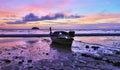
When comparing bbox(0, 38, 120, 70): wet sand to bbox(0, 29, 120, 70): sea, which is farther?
bbox(0, 29, 120, 70): sea

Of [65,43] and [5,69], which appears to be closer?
[5,69]

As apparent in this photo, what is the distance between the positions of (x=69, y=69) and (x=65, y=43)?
68.5ft

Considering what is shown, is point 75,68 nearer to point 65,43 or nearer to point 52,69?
point 52,69

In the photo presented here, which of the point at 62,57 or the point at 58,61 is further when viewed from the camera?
the point at 62,57

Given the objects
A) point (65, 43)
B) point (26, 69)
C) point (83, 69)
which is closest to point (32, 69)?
point (26, 69)

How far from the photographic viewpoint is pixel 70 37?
40312 millimetres

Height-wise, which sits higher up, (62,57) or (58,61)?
(58,61)

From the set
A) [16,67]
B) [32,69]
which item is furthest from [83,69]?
[16,67]

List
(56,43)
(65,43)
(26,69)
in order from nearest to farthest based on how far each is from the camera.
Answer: (26,69) → (65,43) → (56,43)

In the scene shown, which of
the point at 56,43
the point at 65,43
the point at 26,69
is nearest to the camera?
the point at 26,69

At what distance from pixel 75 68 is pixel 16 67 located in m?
5.24

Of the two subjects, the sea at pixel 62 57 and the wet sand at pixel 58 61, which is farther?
the sea at pixel 62 57

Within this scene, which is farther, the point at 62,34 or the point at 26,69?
the point at 62,34

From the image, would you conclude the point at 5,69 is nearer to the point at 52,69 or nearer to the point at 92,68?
the point at 52,69
